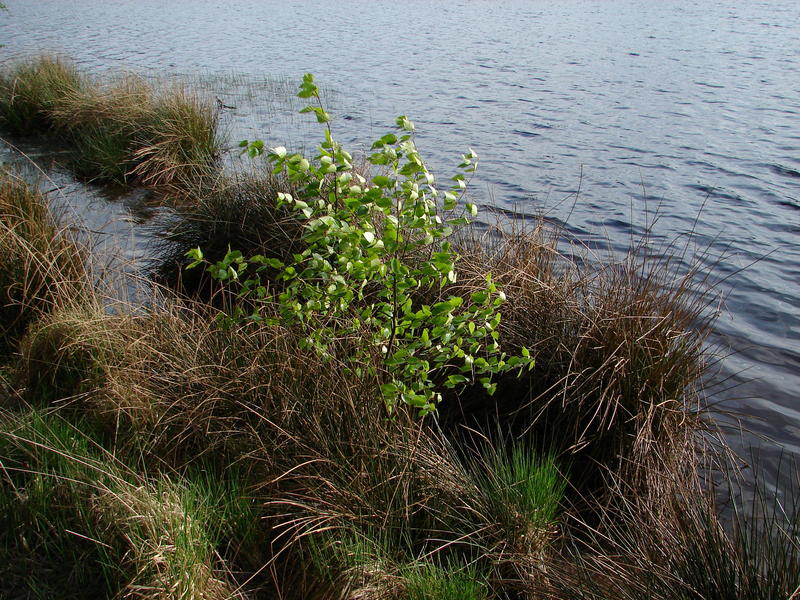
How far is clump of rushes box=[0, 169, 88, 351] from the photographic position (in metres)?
5.54

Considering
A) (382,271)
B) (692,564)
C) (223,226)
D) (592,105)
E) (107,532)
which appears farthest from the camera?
(592,105)

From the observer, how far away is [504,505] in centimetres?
362

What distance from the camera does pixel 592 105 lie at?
16.7 meters

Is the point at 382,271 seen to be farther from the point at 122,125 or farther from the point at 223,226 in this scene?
the point at 122,125

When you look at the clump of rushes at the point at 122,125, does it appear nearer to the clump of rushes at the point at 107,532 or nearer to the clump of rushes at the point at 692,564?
the clump of rushes at the point at 107,532

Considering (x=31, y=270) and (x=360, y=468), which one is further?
(x=31, y=270)

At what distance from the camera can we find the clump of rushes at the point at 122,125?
1071 centimetres

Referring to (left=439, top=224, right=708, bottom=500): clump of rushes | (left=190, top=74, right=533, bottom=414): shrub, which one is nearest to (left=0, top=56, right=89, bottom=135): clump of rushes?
(left=190, top=74, right=533, bottom=414): shrub

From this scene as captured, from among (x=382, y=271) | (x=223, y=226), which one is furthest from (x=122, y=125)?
(x=382, y=271)

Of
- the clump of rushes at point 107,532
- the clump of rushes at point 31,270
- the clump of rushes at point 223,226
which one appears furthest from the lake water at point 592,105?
the clump of rushes at point 107,532

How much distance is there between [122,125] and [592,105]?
11.2m

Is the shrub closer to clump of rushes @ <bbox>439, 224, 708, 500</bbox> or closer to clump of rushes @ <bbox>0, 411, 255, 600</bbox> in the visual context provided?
clump of rushes @ <bbox>439, 224, 708, 500</bbox>

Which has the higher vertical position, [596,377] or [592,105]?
[596,377]

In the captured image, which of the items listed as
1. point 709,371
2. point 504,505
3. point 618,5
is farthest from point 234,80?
point 618,5
